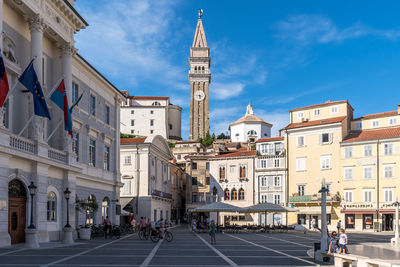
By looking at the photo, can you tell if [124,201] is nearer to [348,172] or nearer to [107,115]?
[107,115]

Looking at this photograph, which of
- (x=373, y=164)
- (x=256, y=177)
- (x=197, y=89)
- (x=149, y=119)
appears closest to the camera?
(x=373, y=164)

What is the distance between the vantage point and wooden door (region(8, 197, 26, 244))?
80.1 ft

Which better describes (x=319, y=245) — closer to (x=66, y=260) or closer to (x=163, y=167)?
(x=66, y=260)

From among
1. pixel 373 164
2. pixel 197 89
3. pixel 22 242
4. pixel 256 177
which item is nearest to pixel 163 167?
pixel 256 177

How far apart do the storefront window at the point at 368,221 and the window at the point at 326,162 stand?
773cm

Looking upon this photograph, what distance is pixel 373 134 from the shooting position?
60.2 m

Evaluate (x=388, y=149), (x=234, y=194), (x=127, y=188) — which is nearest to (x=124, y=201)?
(x=127, y=188)

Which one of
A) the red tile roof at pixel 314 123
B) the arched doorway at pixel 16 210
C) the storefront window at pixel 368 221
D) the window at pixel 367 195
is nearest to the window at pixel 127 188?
the red tile roof at pixel 314 123

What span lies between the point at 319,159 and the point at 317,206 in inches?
241

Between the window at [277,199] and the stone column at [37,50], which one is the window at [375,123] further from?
the stone column at [37,50]

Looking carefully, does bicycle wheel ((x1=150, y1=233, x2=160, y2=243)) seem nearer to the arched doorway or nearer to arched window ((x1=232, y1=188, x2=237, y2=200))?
the arched doorway

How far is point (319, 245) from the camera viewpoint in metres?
20.8

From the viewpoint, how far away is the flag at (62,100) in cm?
2727

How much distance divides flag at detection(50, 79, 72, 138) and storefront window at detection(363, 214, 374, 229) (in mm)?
41800
